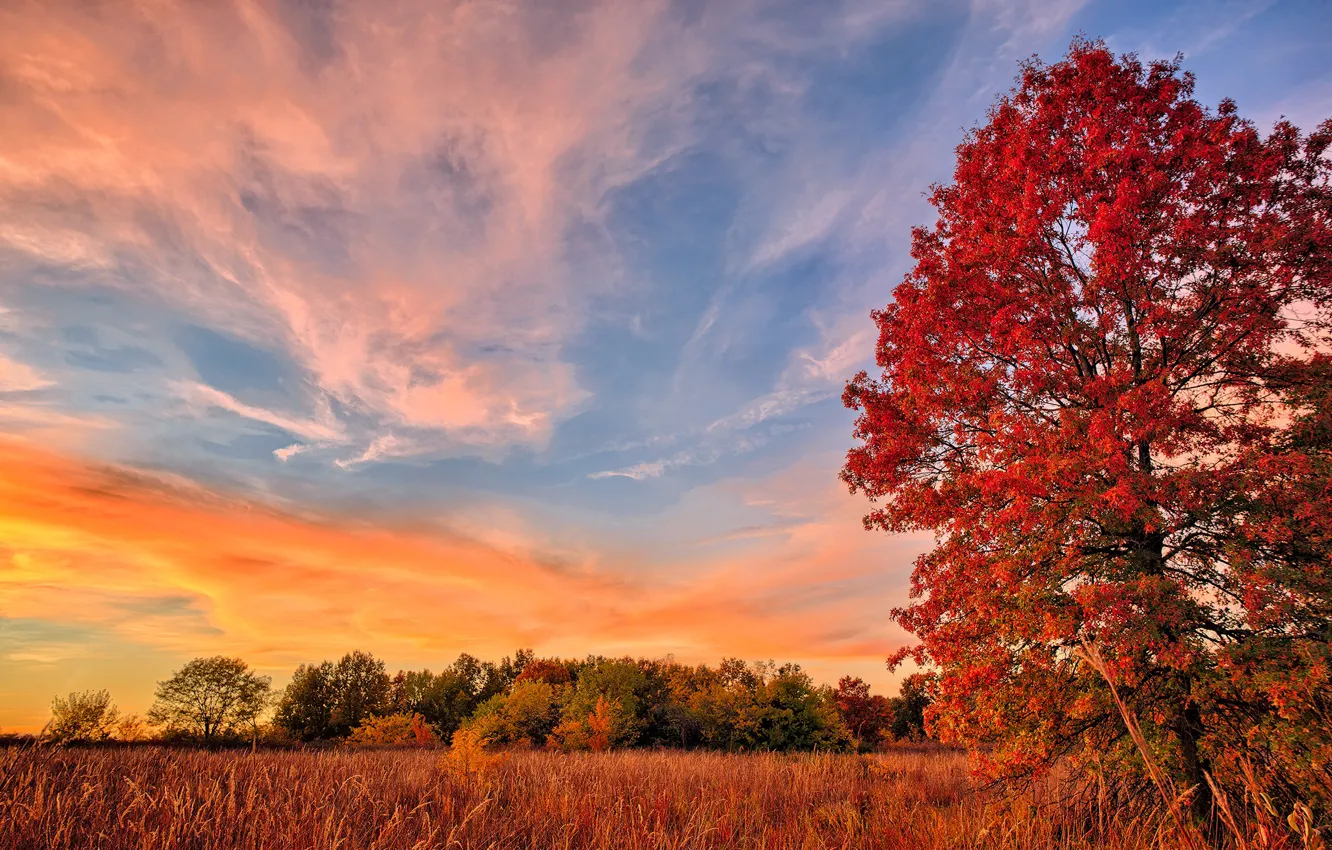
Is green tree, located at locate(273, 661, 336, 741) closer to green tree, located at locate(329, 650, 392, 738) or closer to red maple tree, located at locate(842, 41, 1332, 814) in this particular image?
green tree, located at locate(329, 650, 392, 738)

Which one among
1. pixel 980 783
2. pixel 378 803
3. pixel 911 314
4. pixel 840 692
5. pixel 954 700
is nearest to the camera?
pixel 378 803

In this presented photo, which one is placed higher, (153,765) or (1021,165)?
(1021,165)

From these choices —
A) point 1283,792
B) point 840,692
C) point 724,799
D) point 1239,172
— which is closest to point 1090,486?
point 1283,792

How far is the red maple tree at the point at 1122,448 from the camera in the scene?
7.82 meters

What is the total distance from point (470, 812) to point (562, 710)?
4005 centimetres

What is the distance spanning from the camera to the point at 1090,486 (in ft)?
28.8

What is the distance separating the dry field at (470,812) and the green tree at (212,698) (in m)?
50.0

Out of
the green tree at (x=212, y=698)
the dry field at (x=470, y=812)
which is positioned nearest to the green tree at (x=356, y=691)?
the green tree at (x=212, y=698)

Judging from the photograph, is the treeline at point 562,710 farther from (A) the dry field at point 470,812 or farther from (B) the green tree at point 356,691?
→ (A) the dry field at point 470,812

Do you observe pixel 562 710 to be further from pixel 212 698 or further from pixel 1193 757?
pixel 1193 757

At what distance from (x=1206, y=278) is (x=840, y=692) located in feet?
140

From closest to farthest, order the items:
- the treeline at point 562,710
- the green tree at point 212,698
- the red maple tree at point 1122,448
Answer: the red maple tree at point 1122,448 < the treeline at point 562,710 < the green tree at point 212,698

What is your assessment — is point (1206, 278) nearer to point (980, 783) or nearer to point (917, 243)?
point (917, 243)

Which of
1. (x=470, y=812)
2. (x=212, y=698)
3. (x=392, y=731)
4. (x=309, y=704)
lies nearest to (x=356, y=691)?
(x=309, y=704)
